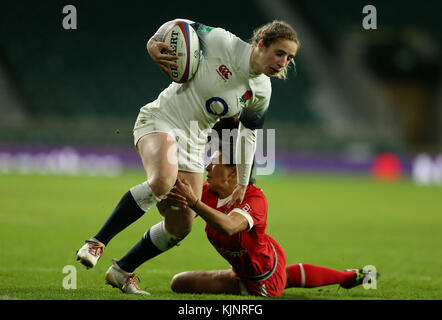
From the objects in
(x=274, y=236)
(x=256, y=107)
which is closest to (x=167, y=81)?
(x=274, y=236)

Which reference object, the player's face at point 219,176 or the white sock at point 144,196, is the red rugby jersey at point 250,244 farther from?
the white sock at point 144,196

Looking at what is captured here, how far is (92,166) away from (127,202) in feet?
55.4

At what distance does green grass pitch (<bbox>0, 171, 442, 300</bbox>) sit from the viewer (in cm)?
492

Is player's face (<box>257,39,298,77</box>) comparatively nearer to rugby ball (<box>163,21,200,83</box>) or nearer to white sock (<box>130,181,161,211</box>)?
rugby ball (<box>163,21,200,83</box>)

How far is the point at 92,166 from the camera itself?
20766 millimetres

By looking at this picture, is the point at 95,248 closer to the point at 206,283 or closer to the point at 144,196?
the point at 144,196

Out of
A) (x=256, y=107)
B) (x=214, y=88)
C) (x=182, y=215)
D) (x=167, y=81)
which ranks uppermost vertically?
(x=167, y=81)

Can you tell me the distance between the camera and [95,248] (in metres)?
4.12

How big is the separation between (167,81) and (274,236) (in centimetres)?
1599

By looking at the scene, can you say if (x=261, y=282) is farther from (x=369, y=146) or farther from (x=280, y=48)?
(x=369, y=146)

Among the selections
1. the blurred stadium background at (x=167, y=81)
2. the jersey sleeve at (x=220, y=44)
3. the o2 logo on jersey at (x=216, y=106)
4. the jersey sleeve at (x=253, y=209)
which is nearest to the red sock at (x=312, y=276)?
the jersey sleeve at (x=253, y=209)

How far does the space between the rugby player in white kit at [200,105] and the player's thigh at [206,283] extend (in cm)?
27

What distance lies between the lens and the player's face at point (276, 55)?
4.39 m
